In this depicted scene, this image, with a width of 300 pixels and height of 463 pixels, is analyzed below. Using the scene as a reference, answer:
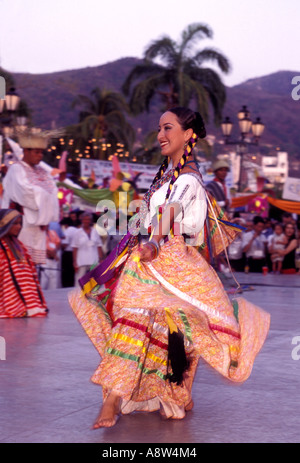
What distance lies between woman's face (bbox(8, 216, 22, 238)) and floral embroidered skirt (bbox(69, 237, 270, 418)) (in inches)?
188

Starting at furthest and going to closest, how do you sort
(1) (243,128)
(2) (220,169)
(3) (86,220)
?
1. (1) (243,128)
2. (3) (86,220)
3. (2) (220,169)

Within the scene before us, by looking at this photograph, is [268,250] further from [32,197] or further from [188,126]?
[188,126]

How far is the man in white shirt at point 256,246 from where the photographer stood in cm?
1669

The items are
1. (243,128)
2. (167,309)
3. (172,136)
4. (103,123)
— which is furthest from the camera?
(103,123)

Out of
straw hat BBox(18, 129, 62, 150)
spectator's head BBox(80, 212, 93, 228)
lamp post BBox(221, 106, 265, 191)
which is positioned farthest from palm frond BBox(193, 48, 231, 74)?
straw hat BBox(18, 129, 62, 150)

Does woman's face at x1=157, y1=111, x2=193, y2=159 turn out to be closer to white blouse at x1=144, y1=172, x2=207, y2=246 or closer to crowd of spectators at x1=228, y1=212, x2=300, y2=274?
white blouse at x1=144, y1=172, x2=207, y2=246

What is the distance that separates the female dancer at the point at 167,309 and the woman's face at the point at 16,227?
470cm

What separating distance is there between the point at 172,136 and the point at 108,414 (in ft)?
4.81

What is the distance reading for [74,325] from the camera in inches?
302

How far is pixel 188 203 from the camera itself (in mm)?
3789

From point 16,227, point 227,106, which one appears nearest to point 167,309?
point 16,227

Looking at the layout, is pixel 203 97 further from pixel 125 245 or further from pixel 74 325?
pixel 125 245

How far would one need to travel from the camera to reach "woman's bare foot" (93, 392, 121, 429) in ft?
11.8

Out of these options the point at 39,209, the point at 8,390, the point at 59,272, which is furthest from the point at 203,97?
the point at 8,390
